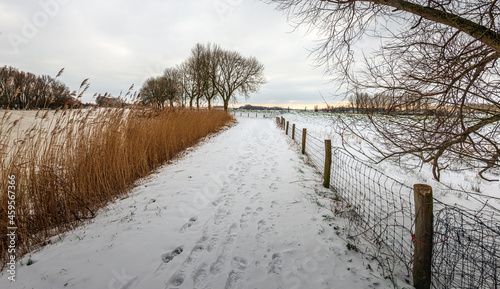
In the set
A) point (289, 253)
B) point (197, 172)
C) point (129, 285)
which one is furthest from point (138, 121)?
point (289, 253)

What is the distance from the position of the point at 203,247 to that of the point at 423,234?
2229 mm

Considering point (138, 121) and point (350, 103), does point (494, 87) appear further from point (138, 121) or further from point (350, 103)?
point (138, 121)

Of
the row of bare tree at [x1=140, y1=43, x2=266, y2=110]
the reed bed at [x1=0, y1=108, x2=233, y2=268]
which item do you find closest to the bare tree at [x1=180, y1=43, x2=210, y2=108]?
the row of bare tree at [x1=140, y1=43, x2=266, y2=110]

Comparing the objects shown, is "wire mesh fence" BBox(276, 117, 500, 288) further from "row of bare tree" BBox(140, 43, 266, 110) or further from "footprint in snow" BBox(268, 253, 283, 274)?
"row of bare tree" BBox(140, 43, 266, 110)

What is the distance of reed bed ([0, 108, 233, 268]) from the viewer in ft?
7.57

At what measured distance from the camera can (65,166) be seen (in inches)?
113

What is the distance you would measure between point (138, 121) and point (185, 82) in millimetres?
23925

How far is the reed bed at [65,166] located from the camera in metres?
2.31

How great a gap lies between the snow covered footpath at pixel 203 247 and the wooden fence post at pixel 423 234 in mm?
322

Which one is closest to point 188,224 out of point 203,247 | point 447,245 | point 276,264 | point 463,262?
point 203,247

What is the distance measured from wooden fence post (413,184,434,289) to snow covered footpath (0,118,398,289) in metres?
0.32

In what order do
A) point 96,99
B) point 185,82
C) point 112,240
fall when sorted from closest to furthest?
point 112,240 → point 96,99 → point 185,82

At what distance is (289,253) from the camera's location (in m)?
2.24

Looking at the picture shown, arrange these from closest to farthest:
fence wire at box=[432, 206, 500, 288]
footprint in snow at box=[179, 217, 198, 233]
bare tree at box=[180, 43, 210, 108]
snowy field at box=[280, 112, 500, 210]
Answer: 1. fence wire at box=[432, 206, 500, 288]
2. footprint in snow at box=[179, 217, 198, 233]
3. snowy field at box=[280, 112, 500, 210]
4. bare tree at box=[180, 43, 210, 108]
